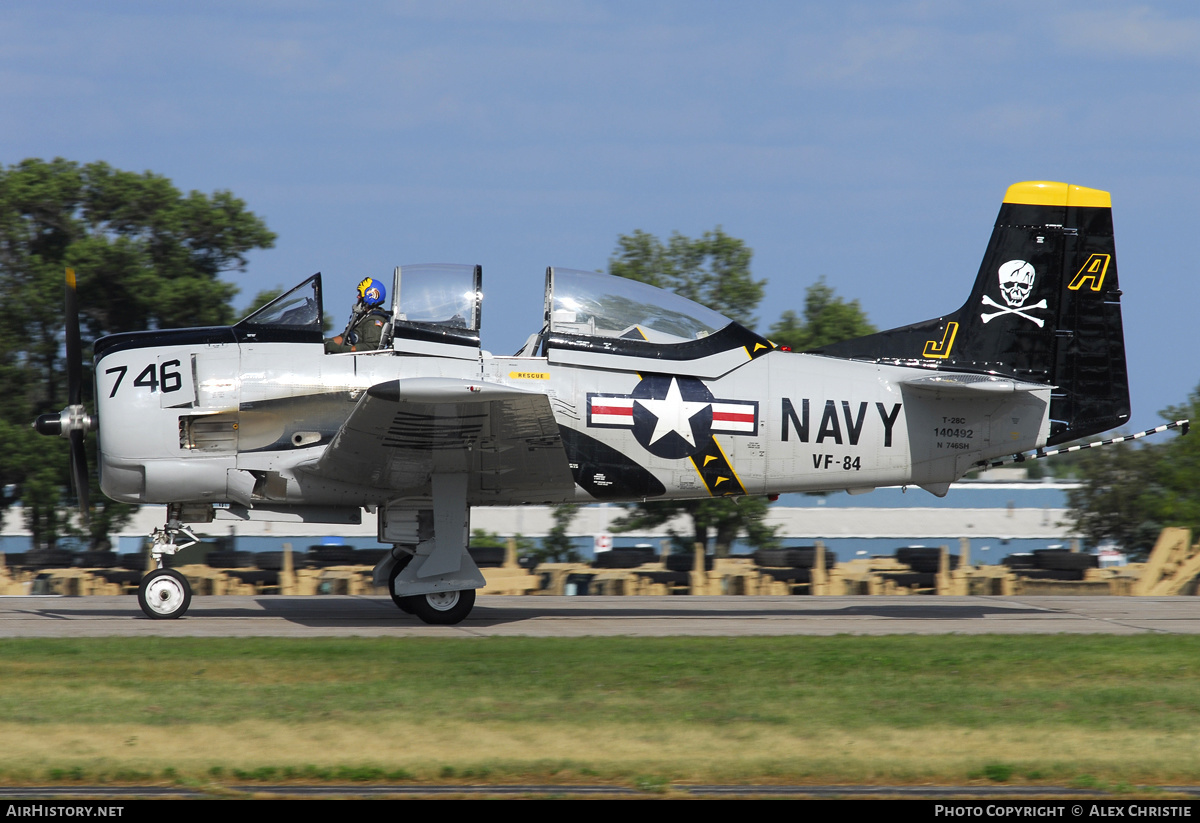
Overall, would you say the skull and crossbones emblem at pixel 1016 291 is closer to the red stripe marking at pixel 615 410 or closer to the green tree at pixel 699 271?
the red stripe marking at pixel 615 410

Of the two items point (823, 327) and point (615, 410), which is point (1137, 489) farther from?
point (615, 410)

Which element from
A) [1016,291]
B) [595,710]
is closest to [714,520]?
[1016,291]

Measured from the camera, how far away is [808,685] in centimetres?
809

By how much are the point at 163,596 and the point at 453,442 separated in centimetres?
365

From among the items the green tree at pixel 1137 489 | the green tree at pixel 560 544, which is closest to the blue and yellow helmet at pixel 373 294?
Result: the green tree at pixel 560 544

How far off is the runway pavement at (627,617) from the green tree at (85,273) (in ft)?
41.1

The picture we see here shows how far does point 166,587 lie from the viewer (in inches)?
450

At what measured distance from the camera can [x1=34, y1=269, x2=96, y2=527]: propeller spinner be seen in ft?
36.4

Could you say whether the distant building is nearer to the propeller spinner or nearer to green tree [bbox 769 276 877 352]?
green tree [bbox 769 276 877 352]

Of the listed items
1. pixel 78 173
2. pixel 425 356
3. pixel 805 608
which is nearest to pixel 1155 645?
pixel 805 608

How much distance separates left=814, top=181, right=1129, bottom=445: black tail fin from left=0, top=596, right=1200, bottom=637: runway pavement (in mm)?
2442

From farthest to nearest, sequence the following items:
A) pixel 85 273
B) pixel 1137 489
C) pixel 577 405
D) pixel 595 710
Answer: pixel 1137 489 < pixel 85 273 < pixel 577 405 < pixel 595 710

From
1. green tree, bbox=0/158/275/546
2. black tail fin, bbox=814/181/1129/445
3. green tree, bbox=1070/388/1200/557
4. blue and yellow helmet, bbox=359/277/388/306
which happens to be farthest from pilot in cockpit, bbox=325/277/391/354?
green tree, bbox=1070/388/1200/557

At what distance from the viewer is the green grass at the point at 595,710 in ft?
19.4
